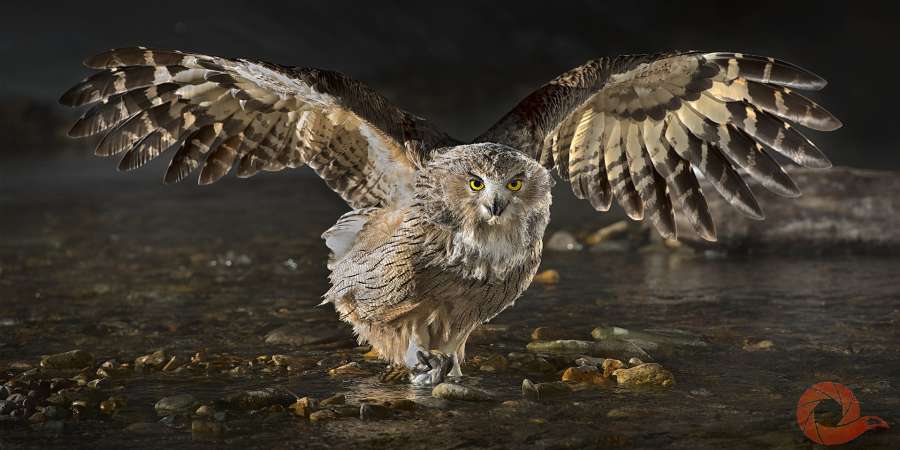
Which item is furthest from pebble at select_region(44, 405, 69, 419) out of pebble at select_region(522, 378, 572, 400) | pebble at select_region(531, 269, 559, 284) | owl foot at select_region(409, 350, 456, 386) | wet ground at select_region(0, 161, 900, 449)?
pebble at select_region(531, 269, 559, 284)

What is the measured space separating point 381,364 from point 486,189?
4.12ft

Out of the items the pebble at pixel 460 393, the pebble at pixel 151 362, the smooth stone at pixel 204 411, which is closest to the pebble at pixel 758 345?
the pebble at pixel 460 393

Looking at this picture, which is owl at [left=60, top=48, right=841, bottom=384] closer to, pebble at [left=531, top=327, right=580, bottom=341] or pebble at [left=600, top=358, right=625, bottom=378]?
pebble at [left=600, top=358, right=625, bottom=378]

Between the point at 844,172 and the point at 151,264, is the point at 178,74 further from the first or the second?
the point at 844,172

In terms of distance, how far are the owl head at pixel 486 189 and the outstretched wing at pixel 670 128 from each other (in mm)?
669

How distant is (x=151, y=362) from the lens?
17.0ft

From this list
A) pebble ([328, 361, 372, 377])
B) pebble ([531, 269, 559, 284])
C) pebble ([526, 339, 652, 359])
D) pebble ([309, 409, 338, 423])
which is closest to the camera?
pebble ([309, 409, 338, 423])

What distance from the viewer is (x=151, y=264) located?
7996 millimetres

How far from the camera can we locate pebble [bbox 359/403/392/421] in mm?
4293

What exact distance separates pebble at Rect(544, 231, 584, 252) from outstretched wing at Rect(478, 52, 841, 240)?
7.82 ft

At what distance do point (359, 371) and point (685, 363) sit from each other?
1.50m

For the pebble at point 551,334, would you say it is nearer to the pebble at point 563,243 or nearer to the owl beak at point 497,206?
the owl beak at point 497,206

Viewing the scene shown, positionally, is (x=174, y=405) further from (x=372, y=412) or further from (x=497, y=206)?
(x=497, y=206)

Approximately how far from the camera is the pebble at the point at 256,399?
440 centimetres
